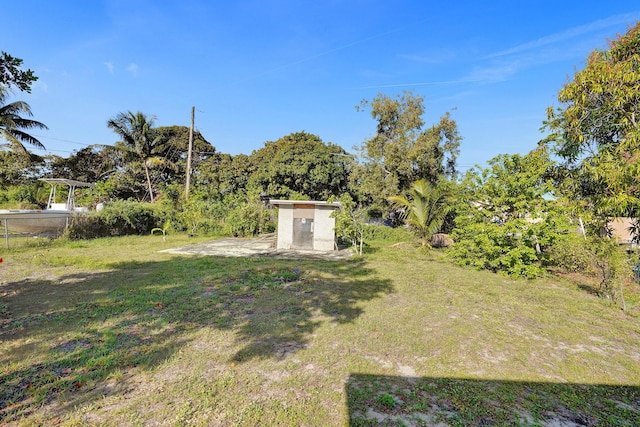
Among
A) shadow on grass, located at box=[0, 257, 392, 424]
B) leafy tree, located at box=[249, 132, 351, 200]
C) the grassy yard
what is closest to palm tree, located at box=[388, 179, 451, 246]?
shadow on grass, located at box=[0, 257, 392, 424]

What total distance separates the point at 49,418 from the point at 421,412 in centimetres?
287

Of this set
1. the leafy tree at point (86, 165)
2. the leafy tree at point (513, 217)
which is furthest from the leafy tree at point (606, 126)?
the leafy tree at point (86, 165)

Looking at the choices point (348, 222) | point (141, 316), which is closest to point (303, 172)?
point (348, 222)

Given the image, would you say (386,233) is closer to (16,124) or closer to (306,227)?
(306,227)

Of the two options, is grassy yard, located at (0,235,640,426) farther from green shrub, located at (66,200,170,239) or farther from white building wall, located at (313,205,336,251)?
green shrub, located at (66,200,170,239)

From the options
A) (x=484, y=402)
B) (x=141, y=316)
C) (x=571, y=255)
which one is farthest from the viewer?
(x=571, y=255)

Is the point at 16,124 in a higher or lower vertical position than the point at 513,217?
higher

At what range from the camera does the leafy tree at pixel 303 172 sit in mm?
23781

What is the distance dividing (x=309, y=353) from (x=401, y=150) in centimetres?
1603

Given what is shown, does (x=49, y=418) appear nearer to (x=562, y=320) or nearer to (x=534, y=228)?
(x=562, y=320)

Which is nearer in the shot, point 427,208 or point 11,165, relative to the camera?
point 427,208

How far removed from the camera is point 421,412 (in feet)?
8.30

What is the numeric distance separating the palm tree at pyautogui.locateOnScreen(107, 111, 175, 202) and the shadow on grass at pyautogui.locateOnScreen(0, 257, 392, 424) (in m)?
18.8

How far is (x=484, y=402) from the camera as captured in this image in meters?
2.68
